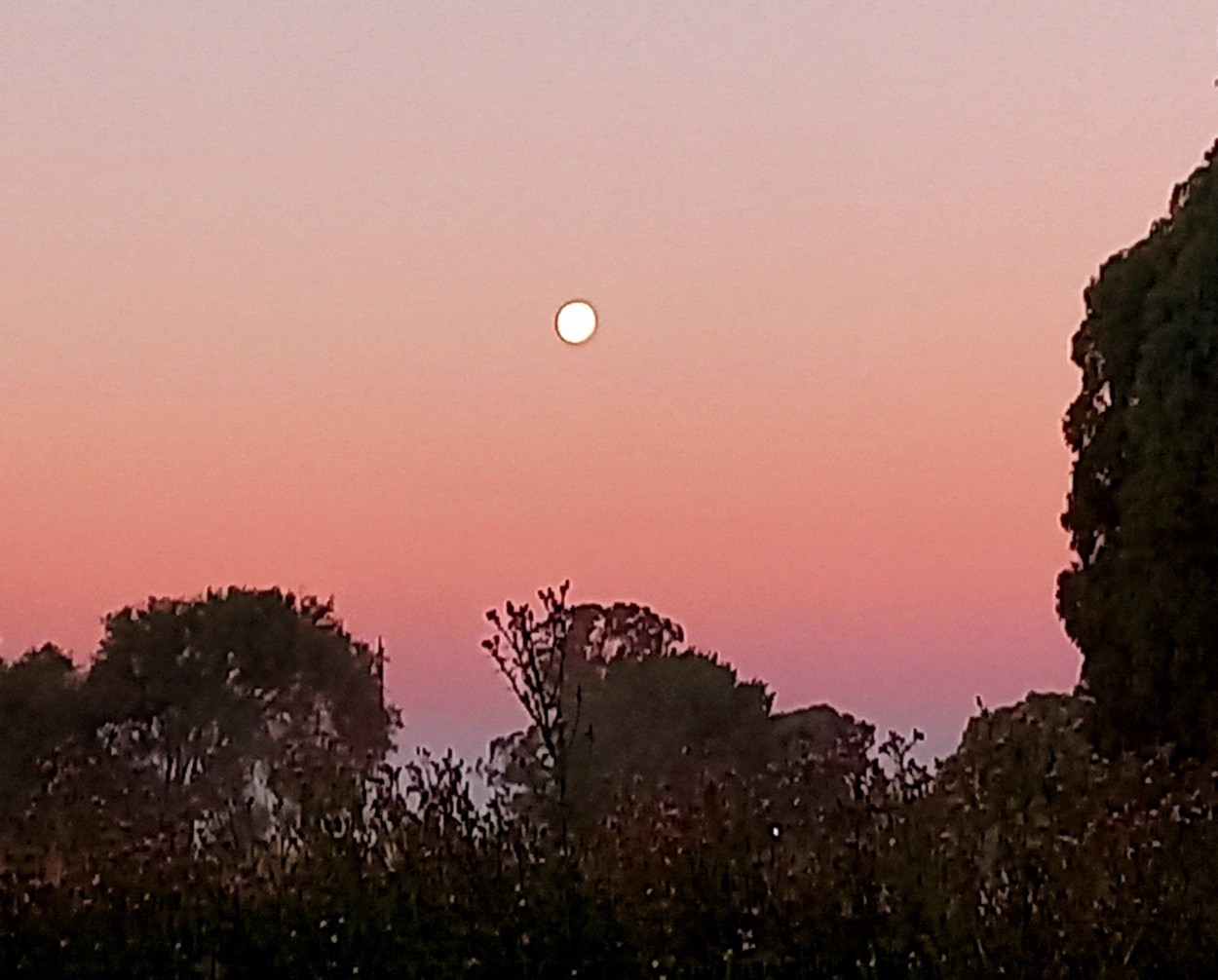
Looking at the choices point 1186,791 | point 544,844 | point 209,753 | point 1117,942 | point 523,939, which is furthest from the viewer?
point 209,753

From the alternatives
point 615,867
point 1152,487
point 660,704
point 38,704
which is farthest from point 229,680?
point 615,867

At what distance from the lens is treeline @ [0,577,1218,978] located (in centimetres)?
724

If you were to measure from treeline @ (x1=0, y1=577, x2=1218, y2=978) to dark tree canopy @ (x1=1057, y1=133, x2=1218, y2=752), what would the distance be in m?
1.67

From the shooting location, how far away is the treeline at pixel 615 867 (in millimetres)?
7242

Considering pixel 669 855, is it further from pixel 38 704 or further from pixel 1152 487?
pixel 38 704

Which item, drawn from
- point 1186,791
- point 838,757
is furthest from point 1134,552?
point 838,757

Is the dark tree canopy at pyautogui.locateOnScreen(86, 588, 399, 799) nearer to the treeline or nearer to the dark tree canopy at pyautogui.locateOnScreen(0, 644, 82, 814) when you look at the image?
the dark tree canopy at pyautogui.locateOnScreen(0, 644, 82, 814)

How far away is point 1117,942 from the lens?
22.7 feet

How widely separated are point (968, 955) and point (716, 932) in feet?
3.58

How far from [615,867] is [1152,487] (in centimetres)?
571

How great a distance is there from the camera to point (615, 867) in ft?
26.1

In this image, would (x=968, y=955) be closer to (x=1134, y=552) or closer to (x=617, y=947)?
(x=617, y=947)

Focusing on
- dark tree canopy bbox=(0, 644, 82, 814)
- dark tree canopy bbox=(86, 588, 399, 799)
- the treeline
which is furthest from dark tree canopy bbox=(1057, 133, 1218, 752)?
dark tree canopy bbox=(0, 644, 82, 814)

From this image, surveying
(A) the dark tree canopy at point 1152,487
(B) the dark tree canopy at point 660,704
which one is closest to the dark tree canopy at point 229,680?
(B) the dark tree canopy at point 660,704
